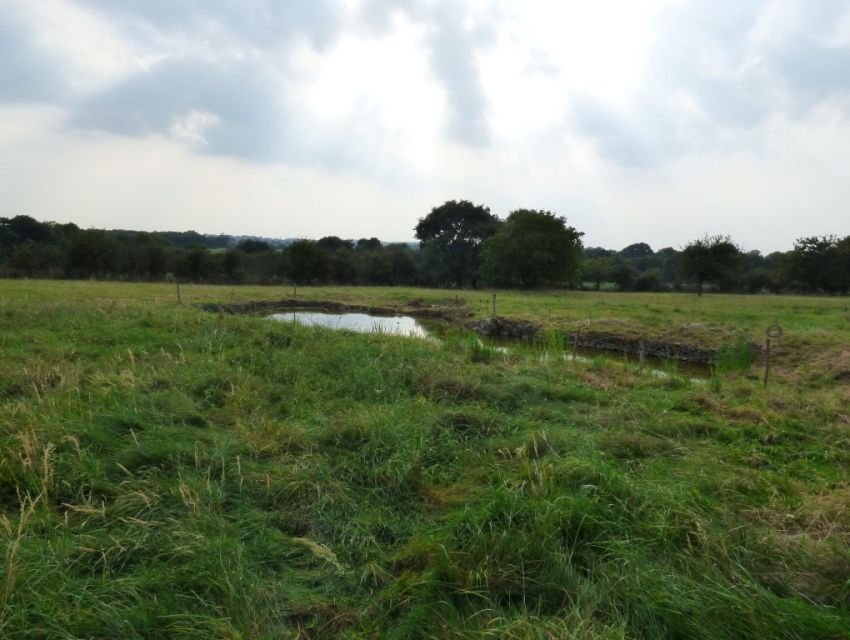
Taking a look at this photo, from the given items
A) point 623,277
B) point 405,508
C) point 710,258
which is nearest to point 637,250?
point 623,277

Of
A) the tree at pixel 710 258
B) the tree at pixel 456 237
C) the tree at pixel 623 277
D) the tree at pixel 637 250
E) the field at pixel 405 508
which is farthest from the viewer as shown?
the tree at pixel 637 250

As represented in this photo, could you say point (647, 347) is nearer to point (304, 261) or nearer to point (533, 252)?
point (533, 252)

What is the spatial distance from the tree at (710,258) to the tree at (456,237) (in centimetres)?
1998

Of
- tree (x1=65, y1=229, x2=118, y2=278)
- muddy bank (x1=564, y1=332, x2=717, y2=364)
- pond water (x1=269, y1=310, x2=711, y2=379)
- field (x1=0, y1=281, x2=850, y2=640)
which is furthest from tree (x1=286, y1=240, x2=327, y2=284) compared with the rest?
field (x1=0, y1=281, x2=850, y2=640)

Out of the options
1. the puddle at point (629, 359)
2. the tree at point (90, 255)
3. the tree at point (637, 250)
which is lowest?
the puddle at point (629, 359)

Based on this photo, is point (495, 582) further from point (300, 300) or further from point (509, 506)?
point (300, 300)

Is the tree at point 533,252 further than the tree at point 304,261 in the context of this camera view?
No

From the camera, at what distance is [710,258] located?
43531 millimetres

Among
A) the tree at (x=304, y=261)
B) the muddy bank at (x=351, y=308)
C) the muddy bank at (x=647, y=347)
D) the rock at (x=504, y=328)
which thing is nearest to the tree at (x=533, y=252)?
the muddy bank at (x=351, y=308)

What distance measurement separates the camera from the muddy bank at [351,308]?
30.1 metres

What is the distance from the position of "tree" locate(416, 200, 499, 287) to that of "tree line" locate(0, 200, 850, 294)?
0.38 ft

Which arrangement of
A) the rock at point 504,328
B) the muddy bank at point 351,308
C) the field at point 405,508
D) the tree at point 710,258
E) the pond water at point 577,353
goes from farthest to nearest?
1. the tree at point 710,258
2. the muddy bank at point 351,308
3. the rock at point 504,328
4. the pond water at point 577,353
5. the field at point 405,508

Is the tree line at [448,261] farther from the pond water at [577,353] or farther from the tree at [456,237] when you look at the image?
the pond water at [577,353]

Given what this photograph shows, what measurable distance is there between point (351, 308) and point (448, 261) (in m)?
25.0
